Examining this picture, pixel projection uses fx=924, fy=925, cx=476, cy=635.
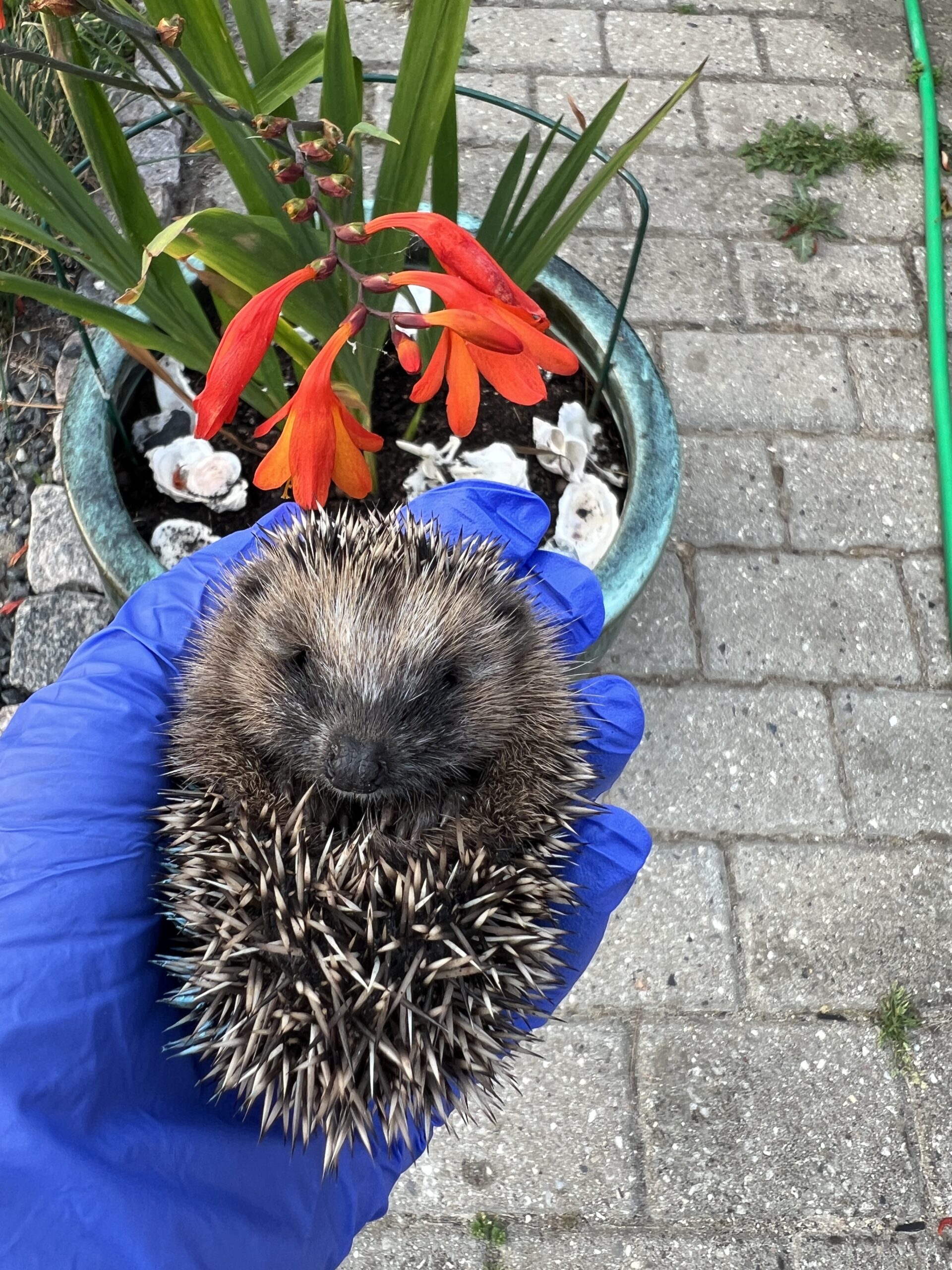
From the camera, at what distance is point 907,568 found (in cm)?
287

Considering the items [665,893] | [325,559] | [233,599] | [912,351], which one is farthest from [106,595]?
[912,351]

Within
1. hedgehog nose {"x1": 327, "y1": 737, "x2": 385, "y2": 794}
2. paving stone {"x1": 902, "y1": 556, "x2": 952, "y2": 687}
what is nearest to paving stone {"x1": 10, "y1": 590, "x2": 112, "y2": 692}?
hedgehog nose {"x1": 327, "y1": 737, "x2": 385, "y2": 794}

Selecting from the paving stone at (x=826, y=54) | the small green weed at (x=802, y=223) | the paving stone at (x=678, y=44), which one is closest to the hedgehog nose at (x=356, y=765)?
the small green weed at (x=802, y=223)

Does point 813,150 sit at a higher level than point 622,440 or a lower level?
lower

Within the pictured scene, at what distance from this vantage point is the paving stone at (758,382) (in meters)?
3.05

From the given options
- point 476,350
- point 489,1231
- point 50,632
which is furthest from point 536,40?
point 489,1231

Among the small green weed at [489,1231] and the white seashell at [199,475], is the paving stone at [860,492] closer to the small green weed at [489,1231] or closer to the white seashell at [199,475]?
the white seashell at [199,475]

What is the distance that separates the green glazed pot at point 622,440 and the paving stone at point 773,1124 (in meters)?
1.03

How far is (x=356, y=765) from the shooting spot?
4.20 feet

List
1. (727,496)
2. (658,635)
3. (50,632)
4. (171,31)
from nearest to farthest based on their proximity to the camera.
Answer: (171,31) < (50,632) < (658,635) < (727,496)

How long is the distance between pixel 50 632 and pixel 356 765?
162 cm

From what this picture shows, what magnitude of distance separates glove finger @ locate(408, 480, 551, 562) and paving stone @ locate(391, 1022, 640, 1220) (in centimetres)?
115

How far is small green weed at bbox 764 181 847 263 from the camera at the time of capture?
341 cm

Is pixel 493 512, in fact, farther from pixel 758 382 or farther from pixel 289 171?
pixel 758 382
